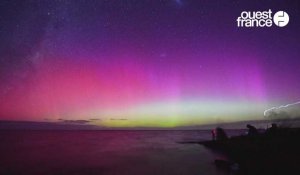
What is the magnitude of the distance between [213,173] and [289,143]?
10655 millimetres

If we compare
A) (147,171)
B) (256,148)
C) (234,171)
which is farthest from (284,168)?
(147,171)

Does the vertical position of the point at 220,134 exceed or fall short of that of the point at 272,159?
it exceeds it

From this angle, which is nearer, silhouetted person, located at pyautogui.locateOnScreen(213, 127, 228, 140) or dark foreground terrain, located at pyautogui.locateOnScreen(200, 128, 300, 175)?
dark foreground terrain, located at pyautogui.locateOnScreen(200, 128, 300, 175)

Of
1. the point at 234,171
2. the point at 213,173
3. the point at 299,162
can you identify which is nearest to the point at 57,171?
the point at 213,173

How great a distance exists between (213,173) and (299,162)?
10243 millimetres

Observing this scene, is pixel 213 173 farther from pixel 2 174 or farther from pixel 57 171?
pixel 2 174

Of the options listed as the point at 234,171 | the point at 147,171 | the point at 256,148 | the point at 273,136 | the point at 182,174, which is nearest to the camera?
the point at 234,171

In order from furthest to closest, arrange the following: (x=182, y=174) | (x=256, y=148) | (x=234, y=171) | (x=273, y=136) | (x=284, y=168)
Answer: (x=273, y=136)
(x=256, y=148)
(x=182, y=174)
(x=234, y=171)
(x=284, y=168)

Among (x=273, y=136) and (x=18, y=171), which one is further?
(x=273, y=136)

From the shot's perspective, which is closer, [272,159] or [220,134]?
[272,159]

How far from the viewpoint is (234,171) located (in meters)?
31.2

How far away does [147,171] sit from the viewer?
36500mm

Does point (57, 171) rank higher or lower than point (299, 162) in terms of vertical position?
lower

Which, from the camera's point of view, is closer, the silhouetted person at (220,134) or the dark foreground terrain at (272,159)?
the dark foreground terrain at (272,159)
